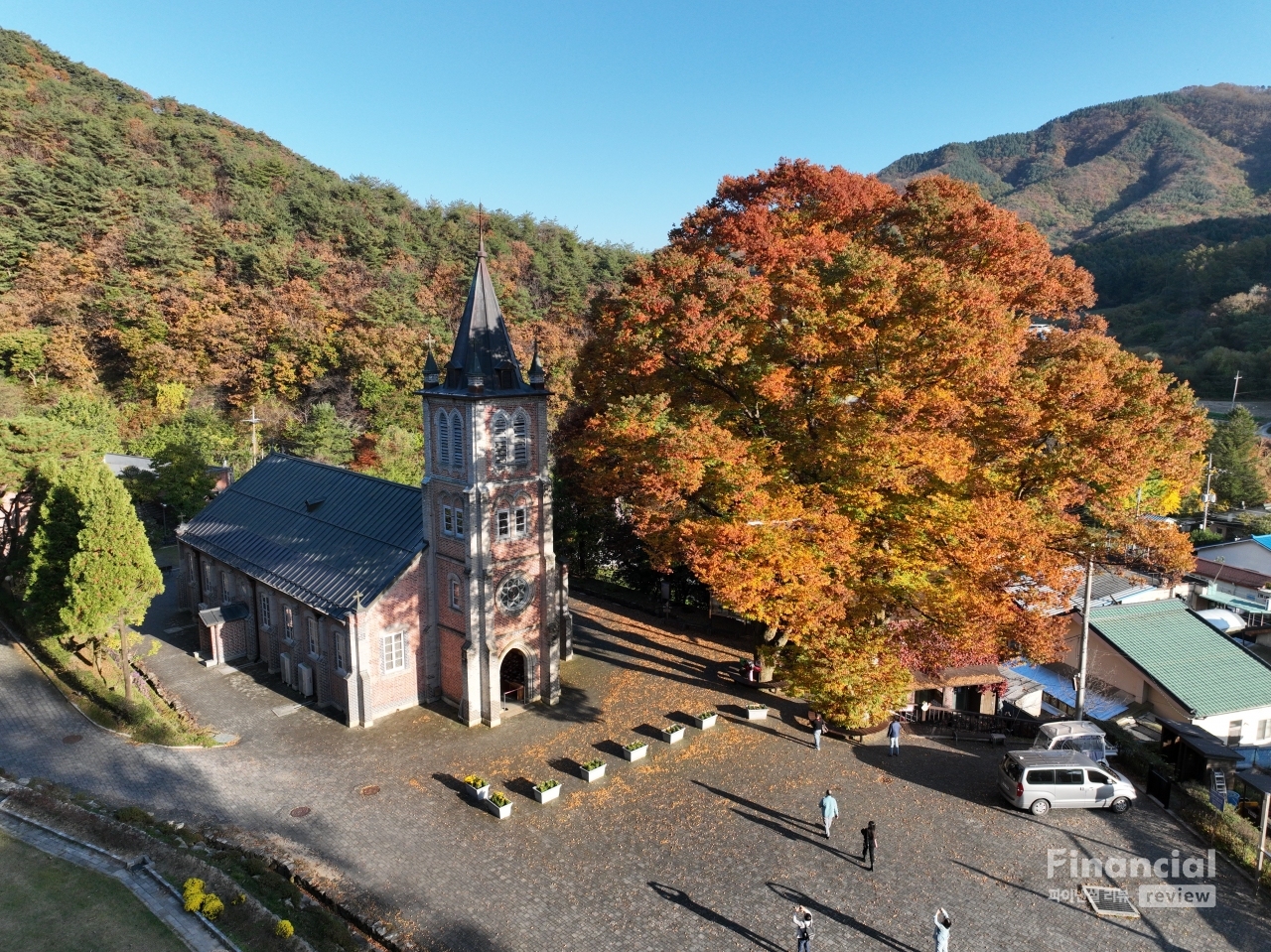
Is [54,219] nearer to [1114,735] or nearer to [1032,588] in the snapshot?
[1032,588]

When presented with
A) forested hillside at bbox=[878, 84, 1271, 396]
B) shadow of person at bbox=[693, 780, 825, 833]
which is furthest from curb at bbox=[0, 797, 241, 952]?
forested hillside at bbox=[878, 84, 1271, 396]

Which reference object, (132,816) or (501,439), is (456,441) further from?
(132,816)

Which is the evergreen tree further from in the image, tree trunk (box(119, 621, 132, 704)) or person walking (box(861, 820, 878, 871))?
tree trunk (box(119, 621, 132, 704))

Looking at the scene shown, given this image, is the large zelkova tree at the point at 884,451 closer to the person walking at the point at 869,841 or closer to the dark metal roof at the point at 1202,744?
A: the dark metal roof at the point at 1202,744

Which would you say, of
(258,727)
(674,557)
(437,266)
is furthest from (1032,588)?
(437,266)

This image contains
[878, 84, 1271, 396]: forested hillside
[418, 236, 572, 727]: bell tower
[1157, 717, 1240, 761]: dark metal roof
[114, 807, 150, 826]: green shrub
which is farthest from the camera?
[878, 84, 1271, 396]: forested hillside

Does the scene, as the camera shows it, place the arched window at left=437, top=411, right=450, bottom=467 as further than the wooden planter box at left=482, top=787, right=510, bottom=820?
Yes

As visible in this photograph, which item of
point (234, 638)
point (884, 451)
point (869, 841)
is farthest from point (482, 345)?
point (869, 841)
